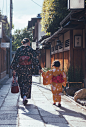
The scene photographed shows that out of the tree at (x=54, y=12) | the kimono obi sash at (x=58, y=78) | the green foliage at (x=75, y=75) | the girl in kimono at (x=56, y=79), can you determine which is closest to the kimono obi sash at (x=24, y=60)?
the girl in kimono at (x=56, y=79)

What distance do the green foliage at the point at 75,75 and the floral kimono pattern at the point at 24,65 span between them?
2950 millimetres

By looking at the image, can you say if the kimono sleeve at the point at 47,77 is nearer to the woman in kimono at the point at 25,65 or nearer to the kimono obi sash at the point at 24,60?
the woman in kimono at the point at 25,65

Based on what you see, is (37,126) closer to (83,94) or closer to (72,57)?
(83,94)

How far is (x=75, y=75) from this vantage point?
8.88m

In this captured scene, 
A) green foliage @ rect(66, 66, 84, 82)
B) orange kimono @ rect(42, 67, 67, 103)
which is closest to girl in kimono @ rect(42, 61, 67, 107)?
orange kimono @ rect(42, 67, 67, 103)

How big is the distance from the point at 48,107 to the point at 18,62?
71.0 inches

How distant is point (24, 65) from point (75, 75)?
338 cm

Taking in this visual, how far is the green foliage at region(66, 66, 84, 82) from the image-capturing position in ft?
29.0

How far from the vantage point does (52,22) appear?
13586mm

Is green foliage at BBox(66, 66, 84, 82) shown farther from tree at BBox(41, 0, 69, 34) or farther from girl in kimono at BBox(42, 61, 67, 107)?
tree at BBox(41, 0, 69, 34)

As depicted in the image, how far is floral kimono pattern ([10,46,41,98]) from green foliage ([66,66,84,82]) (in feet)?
9.68

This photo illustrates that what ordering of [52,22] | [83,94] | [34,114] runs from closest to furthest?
1. [34,114]
2. [83,94]
3. [52,22]

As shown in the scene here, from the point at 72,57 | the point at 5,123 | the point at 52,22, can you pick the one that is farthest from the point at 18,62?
the point at 52,22

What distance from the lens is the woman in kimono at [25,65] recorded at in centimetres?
633
